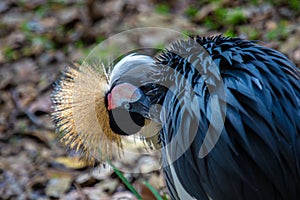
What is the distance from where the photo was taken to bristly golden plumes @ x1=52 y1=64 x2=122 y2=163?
185 cm

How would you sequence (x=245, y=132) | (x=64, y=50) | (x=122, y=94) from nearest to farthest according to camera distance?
(x=245, y=132)
(x=122, y=94)
(x=64, y=50)

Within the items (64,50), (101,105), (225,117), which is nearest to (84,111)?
(101,105)

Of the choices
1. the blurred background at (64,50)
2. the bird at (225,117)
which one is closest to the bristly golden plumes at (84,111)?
the bird at (225,117)

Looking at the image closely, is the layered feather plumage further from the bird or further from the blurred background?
the blurred background

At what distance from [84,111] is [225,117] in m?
0.58

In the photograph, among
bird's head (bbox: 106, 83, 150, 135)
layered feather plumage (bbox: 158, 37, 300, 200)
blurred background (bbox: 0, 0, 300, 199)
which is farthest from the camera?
blurred background (bbox: 0, 0, 300, 199)

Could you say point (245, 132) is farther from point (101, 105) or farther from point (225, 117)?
point (101, 105)

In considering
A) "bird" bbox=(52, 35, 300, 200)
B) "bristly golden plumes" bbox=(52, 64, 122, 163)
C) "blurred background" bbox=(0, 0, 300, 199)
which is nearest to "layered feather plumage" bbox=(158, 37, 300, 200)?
"bird" bbox=(52, 35, 300, 200)

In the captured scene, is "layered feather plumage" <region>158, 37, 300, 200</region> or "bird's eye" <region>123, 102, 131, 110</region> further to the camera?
"bird's eye" <region>123, 102, 131, 110</region>

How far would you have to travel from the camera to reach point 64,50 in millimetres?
3508

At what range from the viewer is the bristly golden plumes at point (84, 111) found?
72.9 inches

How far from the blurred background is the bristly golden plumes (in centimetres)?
34

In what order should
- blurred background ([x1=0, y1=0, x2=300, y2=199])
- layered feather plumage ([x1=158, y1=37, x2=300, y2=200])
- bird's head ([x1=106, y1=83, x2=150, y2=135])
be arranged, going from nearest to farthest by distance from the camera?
layered feather plumage ([x1=158, y1=37, x2=300, y2=200]) → bird's head ([x1=106, y1=83, x2=150, y2=135]) → blurred background ([x1=0, y1=0, x2=300, y2=199])

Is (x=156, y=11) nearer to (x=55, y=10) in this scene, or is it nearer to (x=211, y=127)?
(x=55, y=10)
